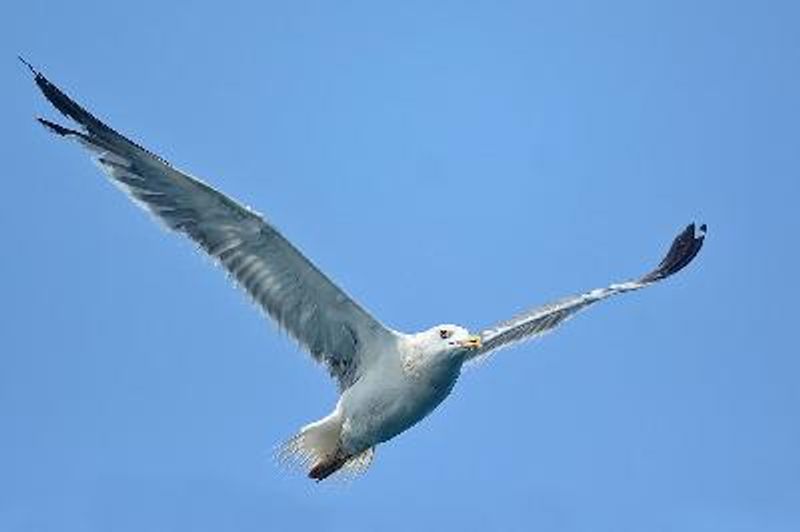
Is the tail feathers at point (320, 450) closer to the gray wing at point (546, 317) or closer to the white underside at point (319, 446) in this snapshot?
the white underside at point (319, 446)

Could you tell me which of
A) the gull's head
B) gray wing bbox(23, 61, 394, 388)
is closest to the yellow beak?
the gull's head

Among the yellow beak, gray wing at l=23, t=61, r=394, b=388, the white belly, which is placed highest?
gray wing at l=23, t=61, r=394, b=388

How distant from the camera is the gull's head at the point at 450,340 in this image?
43.4 feet

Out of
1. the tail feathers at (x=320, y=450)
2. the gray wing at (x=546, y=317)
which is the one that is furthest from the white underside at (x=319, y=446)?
the gray wing at (x=546, y=317)

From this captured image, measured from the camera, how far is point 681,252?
52.1 feet

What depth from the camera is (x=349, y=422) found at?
13.7 meters

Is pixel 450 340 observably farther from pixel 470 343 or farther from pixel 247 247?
pixel 247 247

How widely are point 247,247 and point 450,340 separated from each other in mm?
1778

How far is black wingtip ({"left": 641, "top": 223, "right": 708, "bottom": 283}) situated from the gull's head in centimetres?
287

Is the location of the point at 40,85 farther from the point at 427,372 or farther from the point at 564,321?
the point at 564,321

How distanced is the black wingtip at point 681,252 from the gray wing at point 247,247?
3.21 m

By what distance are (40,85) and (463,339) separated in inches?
149

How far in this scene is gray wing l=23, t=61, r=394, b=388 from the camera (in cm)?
1319

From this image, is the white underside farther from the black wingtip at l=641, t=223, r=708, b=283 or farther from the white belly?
the black wingtip at l=641, t=223, r=708, b=283
